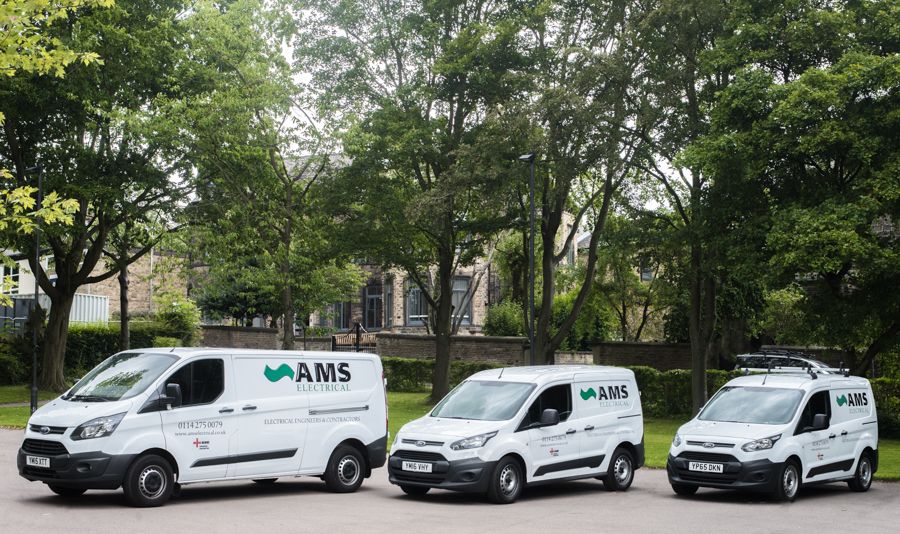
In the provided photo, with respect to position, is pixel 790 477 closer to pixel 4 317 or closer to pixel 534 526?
pixel 534 526

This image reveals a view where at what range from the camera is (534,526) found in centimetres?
1299

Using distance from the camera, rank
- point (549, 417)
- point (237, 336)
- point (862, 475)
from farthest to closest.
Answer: point (237, 336), point (862, 475), point (549, 417)

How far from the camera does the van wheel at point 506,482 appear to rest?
14.9 metres

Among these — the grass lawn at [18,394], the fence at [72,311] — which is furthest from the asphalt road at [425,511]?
the fence at [72,311]

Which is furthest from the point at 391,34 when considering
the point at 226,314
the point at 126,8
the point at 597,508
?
the point at 226,314

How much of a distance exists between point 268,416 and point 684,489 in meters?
6.76

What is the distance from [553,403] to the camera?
53.4 ft

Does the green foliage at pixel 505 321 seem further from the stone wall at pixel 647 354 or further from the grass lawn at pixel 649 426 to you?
the stone wall at pixel 647 354

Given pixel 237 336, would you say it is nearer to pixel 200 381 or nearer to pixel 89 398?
pixel 200 381

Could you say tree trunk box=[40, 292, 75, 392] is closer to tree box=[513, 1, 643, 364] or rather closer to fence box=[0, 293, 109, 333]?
fence box=[0, 293, 109, 333]

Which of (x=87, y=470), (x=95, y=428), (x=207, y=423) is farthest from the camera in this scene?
(x=207, y=423)

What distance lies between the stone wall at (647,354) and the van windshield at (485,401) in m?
27.2

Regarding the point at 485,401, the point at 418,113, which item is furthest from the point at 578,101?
the point at 485,401

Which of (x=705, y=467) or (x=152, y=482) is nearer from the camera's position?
(x=152, y=482)
